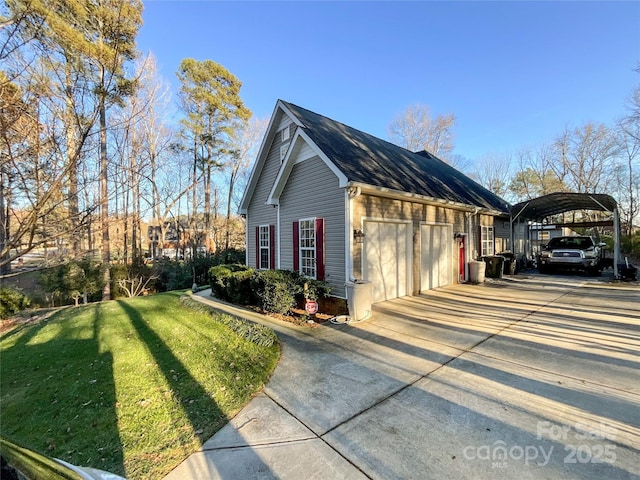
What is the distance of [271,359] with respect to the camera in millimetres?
4578

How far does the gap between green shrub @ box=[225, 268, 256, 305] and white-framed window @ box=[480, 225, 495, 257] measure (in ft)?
33.0

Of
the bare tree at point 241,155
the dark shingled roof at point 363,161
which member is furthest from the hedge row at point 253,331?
the bare tree at point 241,155

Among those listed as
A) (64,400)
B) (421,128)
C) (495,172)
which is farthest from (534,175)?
(64,400)

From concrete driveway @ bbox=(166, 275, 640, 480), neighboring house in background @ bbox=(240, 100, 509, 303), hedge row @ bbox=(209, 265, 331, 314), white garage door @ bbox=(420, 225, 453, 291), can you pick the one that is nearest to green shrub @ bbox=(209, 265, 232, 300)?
hedge row @ bbox=(209, 265, 331, 314)

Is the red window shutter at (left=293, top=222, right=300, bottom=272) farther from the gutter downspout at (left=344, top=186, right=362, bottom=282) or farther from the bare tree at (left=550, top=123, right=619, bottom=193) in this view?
the bare tree at (left=550, top=123, right=619, bottom=193)

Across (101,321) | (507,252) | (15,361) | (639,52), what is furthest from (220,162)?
(639,52)

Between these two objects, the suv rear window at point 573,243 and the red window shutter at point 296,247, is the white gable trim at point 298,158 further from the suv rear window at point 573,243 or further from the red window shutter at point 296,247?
the suv rear window at point 573,243

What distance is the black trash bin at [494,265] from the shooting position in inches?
485

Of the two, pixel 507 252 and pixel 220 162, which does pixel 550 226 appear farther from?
pixel 220 162

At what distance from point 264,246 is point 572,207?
1601 cm

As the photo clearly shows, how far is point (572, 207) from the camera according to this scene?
580 inches

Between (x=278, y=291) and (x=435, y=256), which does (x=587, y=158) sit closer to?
(x=435, y=256)

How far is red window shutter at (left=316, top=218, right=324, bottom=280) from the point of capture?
785 cm

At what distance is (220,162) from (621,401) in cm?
2258
